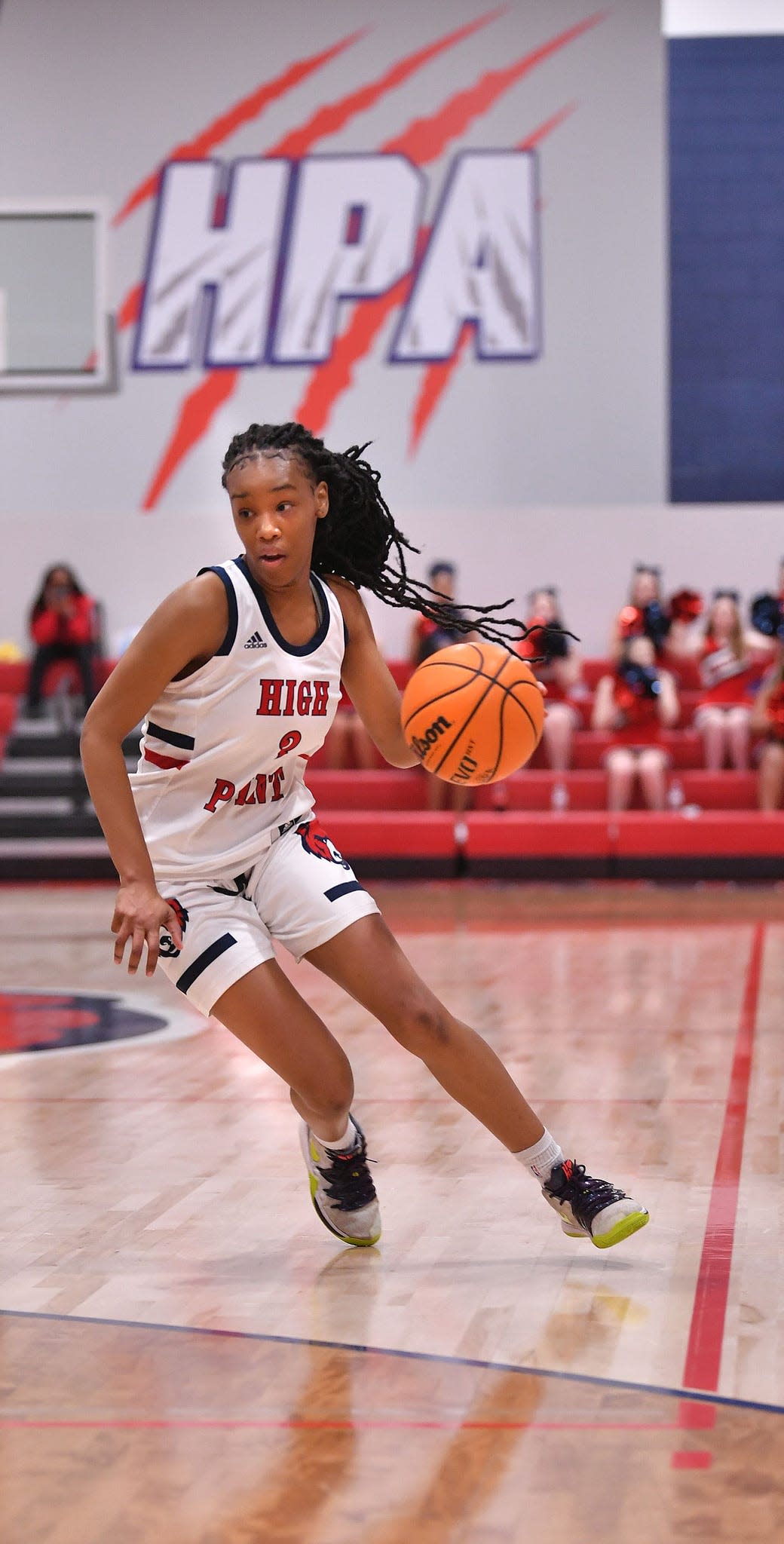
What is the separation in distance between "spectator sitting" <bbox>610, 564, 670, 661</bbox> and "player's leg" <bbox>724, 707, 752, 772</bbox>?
0.73 metres

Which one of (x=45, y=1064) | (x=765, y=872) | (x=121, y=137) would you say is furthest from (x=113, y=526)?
A: (x=45, y=1064)

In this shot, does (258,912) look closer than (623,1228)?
No

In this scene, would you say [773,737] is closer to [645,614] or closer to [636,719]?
[636,719]

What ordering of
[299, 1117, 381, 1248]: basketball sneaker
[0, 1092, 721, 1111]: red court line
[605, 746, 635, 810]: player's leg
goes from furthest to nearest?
1. [605, 746, 635, 810]: player's leg
2. [0, 1092, 721, 1111]: red court line
3. [299, 1117, 381, 1248]: basketball sneaker

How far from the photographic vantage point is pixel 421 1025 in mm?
2941

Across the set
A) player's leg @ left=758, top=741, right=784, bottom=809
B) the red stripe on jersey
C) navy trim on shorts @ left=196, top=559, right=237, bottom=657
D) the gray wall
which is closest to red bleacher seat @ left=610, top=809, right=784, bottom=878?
player's leg @ left=758, top=741, right=784, bottom=809

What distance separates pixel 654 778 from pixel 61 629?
400cm

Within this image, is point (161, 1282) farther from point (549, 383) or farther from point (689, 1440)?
point (549, 383)

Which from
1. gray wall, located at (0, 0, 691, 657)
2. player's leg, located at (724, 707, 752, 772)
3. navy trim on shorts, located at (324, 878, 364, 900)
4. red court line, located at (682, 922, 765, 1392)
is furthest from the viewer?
gray wall, located at (0, 0, 691, 657)

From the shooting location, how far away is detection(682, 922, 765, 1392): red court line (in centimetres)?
248

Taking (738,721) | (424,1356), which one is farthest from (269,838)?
(738,721)

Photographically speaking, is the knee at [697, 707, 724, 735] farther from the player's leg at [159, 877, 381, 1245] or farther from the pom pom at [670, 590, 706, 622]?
the player's leg at [159, 877, 381, 1245]

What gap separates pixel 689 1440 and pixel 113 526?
10405 millimetres

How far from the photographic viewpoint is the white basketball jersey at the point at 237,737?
2.98 metres
